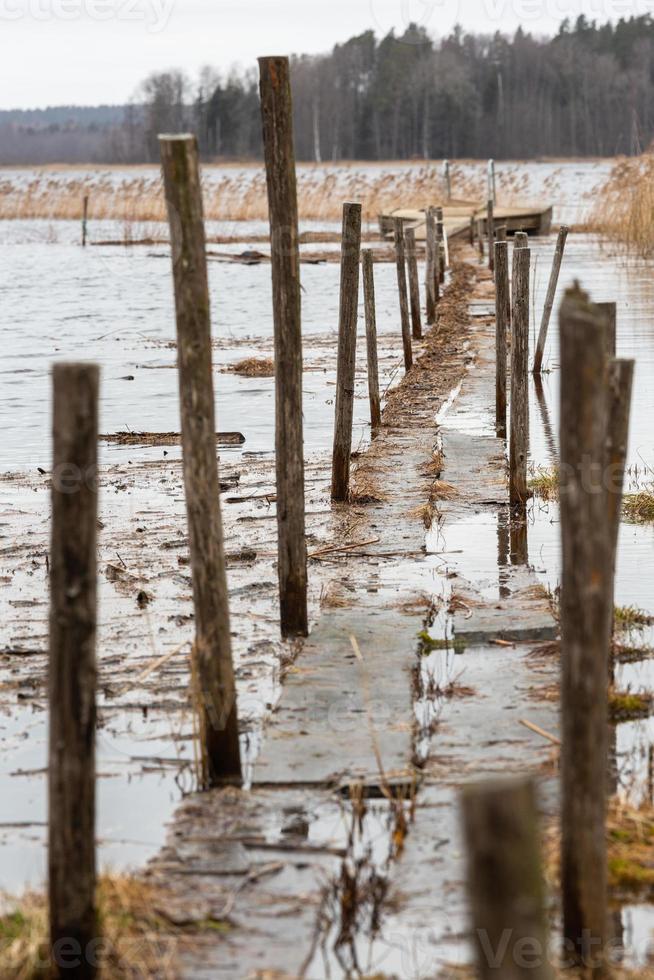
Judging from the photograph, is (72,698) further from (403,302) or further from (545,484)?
(403,302)

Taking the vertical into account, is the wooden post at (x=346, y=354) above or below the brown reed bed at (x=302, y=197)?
below

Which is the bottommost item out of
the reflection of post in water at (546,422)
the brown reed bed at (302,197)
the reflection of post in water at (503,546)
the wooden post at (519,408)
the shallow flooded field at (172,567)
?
the reflection of post in water at (546,422)

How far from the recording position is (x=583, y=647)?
10.8 ft

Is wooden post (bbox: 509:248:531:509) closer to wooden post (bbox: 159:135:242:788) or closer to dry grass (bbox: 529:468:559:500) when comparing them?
dry grass (bbox: 529:468:559:500)

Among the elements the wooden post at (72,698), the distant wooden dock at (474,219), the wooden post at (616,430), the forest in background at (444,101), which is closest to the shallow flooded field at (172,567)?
the wooden post at (72,698)

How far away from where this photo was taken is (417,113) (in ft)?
346

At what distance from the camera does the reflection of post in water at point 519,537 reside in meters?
7.35

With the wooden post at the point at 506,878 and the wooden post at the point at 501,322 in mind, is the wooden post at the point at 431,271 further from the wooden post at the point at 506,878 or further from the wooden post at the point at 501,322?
the wooden post at the point at 506,878

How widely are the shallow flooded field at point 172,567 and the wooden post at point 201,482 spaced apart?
219mm

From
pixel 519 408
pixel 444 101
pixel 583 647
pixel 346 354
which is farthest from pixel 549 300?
pixel 444 101

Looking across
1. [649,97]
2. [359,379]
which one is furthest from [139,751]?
[649,97]

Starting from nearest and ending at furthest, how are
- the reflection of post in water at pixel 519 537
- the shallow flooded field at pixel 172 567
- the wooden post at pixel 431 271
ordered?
the shallow flooded field at pixel 172 567 → the reflection of post in water at pixel 519 537 → the wooden post at pixel 431 271

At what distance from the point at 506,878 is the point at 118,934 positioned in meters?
1.40

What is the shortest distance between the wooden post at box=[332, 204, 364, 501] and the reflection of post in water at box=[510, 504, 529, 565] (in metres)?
1.05
